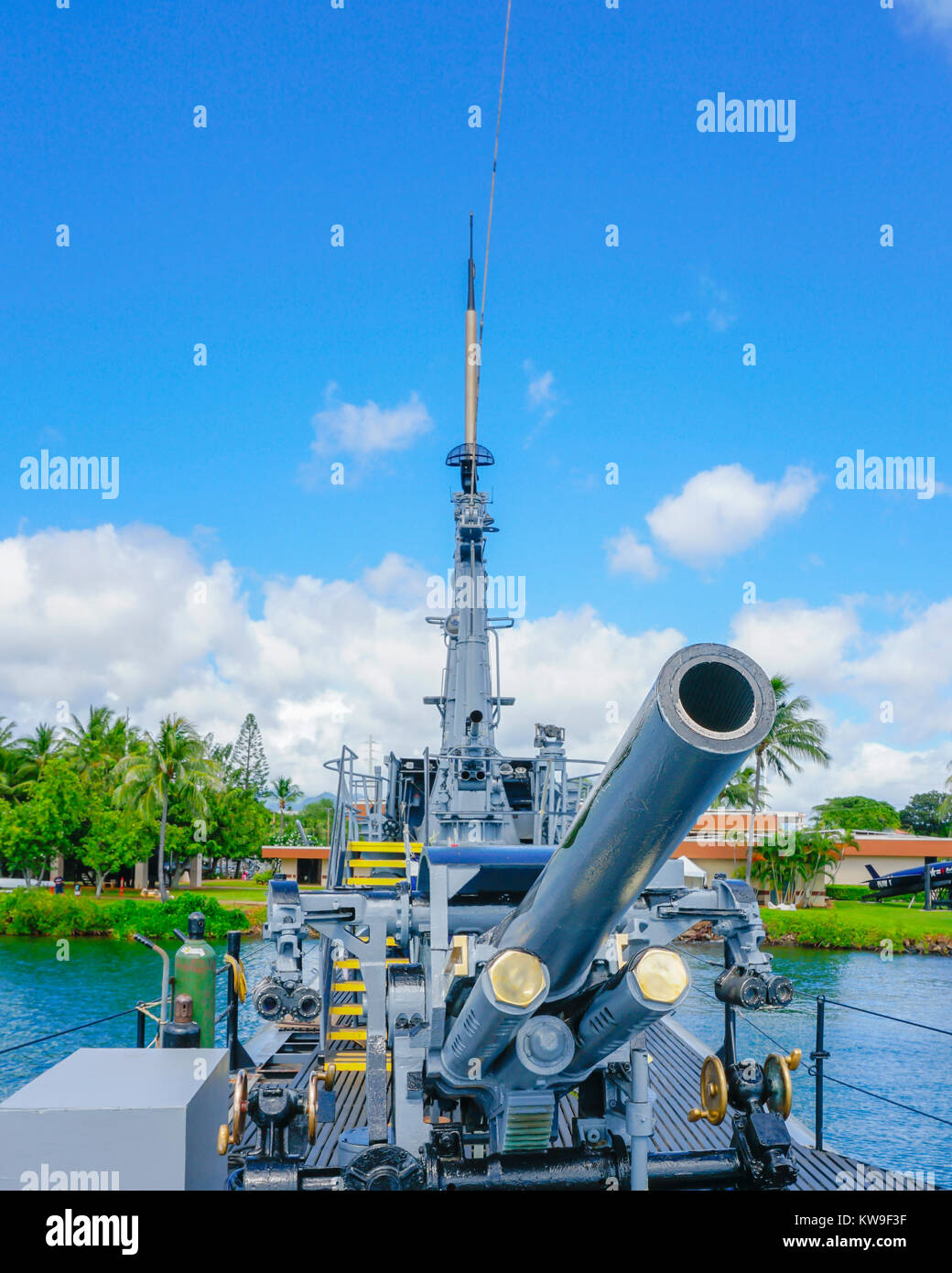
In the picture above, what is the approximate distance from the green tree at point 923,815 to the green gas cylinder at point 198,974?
71.8 metres

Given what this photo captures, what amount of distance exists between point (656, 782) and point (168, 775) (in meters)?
35.1

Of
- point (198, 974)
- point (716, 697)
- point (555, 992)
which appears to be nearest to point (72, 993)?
point (198, 974)

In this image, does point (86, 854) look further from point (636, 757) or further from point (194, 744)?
point (636, 757)

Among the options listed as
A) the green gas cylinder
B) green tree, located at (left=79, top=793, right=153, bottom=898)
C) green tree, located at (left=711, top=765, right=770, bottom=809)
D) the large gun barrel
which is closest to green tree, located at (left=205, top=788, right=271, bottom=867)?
green tree, located at (left=79, top=793, right=153, bottom=898)

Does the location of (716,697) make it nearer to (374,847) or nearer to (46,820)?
(374,847)

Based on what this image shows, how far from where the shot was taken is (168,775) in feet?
118

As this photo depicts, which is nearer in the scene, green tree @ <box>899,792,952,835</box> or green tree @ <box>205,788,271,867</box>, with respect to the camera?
green tree @ <box>205,788,271,867</box>

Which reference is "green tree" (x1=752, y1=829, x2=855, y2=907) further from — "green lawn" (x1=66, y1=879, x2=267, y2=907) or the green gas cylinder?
the green gas cylinder

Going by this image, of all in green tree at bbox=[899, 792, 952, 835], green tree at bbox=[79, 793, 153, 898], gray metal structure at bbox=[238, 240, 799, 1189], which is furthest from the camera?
green tree at bbox=[899, 792, 952, 835]

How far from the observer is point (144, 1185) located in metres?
3.61

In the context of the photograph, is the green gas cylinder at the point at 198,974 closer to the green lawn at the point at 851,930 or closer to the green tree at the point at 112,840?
the green lawn at the point at 851,930

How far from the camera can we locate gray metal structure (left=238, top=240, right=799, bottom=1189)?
3.20 meters
